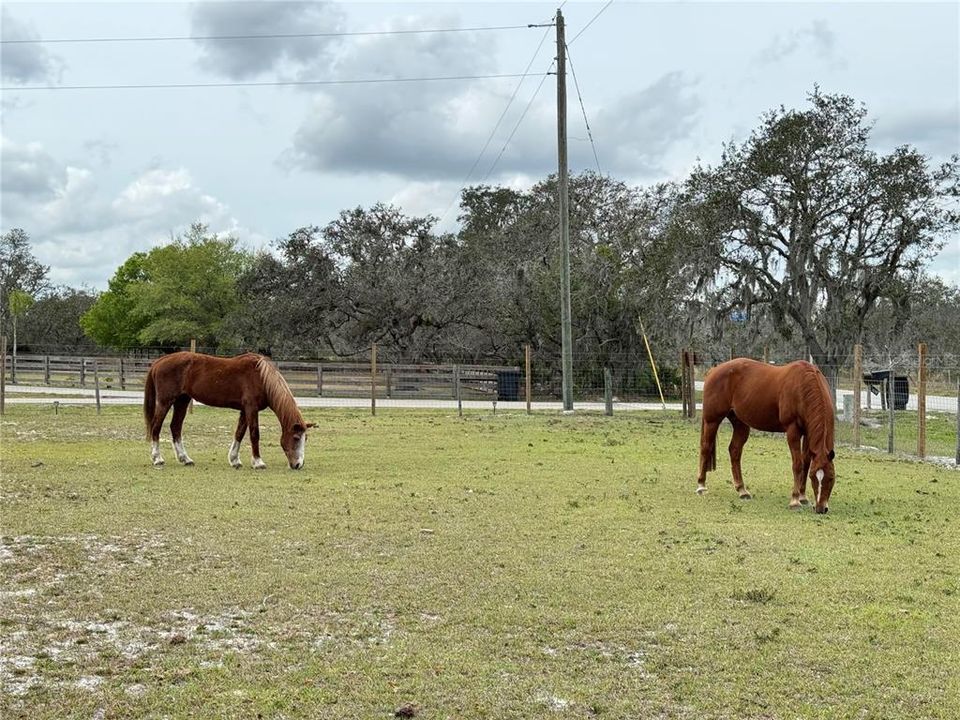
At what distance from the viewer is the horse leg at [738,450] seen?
9.11 m

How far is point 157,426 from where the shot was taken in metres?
11.3

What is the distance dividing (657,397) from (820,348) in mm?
7429

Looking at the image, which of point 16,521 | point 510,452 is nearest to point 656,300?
point 510,452

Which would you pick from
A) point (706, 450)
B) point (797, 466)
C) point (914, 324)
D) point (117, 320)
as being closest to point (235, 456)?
point (706, 450)

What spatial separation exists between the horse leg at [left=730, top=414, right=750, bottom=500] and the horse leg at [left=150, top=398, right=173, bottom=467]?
6984mm

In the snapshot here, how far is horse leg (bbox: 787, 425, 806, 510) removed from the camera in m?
8.37

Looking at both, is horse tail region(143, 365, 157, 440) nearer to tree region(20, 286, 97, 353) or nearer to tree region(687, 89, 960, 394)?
tree region(687, 89, 960, 394)

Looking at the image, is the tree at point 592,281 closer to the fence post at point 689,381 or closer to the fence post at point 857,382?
the fence post at point 689,381

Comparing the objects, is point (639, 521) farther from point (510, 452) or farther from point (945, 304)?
point (945, 304)

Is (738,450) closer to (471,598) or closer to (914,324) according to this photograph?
(471,598)

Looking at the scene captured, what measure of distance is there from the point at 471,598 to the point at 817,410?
15.3 ft

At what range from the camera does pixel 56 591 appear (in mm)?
5152

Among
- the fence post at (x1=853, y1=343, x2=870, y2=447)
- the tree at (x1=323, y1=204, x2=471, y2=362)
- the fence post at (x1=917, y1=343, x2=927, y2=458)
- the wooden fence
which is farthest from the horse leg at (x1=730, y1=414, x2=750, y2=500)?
the tree at (x1=323, y1=204, x2=471, y2=362)

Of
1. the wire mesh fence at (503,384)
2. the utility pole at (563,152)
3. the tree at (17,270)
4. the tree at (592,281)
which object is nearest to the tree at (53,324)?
the tree at (17,270)
